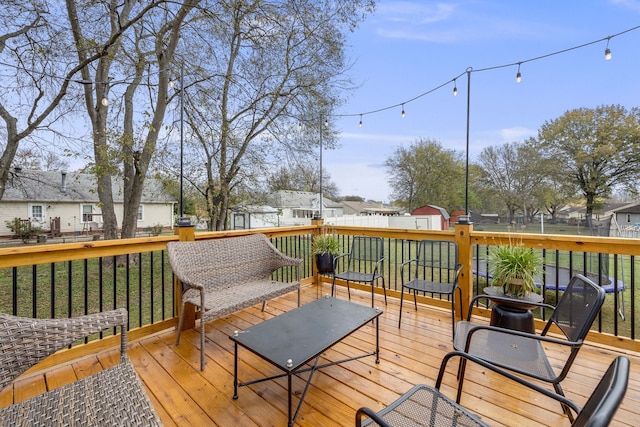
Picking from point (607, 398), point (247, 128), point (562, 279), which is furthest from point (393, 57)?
point (607, 398)

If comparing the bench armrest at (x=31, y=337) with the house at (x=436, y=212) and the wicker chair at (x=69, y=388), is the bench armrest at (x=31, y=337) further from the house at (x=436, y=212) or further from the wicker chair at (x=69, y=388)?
the house at (x=436, y=212)

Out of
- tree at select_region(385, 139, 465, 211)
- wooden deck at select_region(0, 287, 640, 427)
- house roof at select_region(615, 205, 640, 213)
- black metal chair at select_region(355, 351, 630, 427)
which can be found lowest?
wooden deck at select_region(0, 287, 640, 427)

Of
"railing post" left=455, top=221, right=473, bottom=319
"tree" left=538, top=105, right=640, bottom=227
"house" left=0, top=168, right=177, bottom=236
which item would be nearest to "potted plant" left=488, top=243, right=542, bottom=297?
"railing post" left=455, top=221, right=473, bottom=319

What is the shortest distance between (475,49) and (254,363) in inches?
259

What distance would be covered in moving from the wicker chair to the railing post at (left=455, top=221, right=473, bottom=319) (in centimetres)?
293

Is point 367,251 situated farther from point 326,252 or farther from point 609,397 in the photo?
point 609,397

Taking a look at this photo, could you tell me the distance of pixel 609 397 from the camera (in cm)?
65

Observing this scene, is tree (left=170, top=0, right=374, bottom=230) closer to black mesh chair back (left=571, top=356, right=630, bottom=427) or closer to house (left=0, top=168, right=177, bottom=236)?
black mesh chair back (left=571, top=356, right=630, bottom=427)

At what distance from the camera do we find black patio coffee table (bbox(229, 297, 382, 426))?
1.54m

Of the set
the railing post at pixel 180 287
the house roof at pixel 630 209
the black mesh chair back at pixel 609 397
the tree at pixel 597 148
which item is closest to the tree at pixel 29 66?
the railing post at pixel 180 287

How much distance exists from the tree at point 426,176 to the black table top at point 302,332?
59.5ft

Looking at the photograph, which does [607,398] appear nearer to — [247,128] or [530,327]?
[530,327]

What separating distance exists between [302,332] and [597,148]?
2251cm

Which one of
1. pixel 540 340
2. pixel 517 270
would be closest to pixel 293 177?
pixel 517 270
